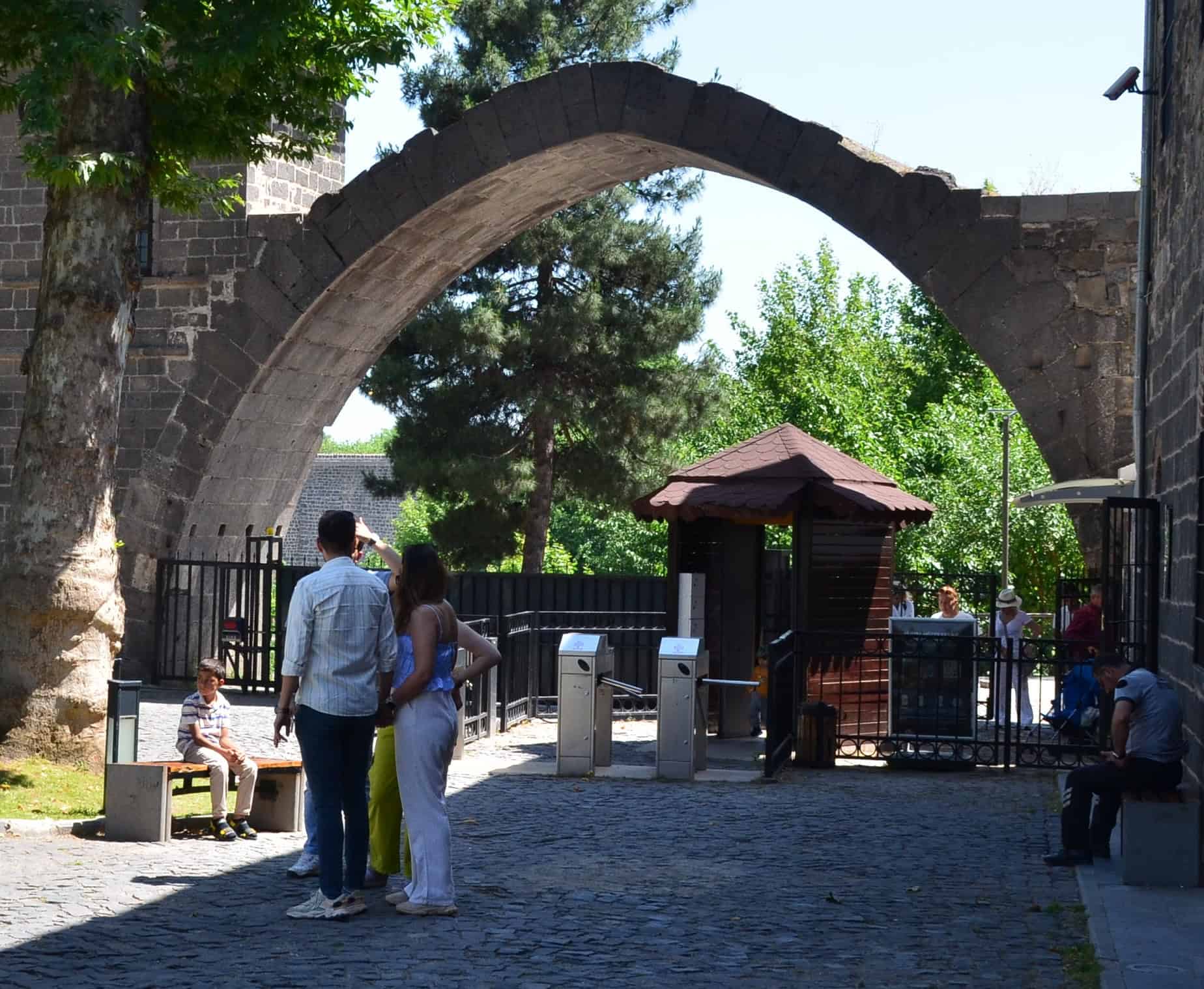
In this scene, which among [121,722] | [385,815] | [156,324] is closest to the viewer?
[385,815]

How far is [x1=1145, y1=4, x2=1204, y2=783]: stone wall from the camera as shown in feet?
27.4

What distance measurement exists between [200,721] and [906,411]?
144 feet

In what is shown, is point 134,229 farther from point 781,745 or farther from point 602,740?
point 781,745

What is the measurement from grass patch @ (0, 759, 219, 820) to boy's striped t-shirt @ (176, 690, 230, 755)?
1.67 ft

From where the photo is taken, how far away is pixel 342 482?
81.0 m

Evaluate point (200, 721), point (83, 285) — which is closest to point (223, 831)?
point (200, 721)

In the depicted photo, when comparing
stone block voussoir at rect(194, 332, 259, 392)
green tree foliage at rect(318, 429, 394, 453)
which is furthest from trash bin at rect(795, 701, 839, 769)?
green tree foliage at rect(318, 429, 394, 453)

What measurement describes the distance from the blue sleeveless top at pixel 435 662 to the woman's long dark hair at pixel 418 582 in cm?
5

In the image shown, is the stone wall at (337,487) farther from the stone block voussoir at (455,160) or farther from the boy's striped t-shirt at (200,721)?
the boy's striped t-shirt at (200,721)

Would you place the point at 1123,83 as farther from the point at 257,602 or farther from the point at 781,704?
the point at 257,602

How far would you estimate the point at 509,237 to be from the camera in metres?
20.1

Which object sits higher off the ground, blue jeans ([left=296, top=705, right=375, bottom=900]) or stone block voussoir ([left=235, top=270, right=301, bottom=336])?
stone block voussoir ([left=235, top=270, right=301, bottom=336])

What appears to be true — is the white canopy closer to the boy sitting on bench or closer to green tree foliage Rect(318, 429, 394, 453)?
the boy sitting on bench

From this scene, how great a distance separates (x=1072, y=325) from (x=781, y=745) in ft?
17.6
